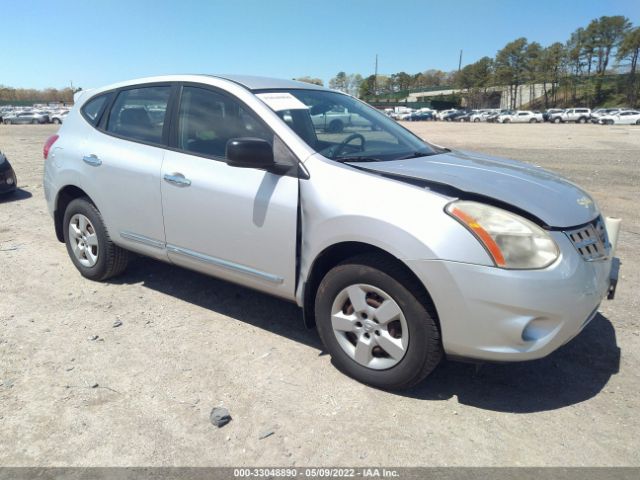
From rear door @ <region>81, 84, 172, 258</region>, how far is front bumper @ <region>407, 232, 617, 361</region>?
2.20 meters

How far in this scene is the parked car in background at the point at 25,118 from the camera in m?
48.4

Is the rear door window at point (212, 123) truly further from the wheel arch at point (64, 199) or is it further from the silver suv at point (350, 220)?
the wheel arch at point (64, 199)

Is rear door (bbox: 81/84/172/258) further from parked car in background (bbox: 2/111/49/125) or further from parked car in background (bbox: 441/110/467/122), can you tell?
parked car in background (bbox: 441/110/467/122)

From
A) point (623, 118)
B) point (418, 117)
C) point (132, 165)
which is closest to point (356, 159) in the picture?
point (132, 165)

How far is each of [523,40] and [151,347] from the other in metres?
97.9

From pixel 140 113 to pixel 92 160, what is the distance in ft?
1.95

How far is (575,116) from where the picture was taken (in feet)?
179

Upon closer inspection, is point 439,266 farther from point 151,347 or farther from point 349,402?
point 151,347

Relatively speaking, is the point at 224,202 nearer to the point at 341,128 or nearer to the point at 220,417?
the point at 341,128

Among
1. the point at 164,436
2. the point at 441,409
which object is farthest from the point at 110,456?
the point at 441,409

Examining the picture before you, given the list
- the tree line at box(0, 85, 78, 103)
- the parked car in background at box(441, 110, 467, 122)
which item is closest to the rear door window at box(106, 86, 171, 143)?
the parked car in background at box(441, 110, 467, 122)

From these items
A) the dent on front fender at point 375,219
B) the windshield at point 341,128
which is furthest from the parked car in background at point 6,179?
the dent on front fender at point 375,219

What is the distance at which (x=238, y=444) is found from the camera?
243cm

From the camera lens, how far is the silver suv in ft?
7.93
